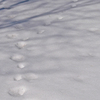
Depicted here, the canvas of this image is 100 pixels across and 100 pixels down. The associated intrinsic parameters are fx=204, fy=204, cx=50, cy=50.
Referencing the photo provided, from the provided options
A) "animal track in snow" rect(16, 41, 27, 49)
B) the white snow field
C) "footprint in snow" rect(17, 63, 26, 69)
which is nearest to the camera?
the white snow field

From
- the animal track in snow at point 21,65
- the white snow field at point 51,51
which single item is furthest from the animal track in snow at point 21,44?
the animal track in snow at point 21,65

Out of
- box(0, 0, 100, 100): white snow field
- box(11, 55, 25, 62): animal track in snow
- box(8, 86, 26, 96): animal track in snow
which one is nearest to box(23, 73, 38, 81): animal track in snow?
box(0, 0, 100, 100): white snow field

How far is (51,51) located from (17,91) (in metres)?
0.57

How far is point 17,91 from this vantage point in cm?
158

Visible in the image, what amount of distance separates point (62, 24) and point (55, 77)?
90 centimetres

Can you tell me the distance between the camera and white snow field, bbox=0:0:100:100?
1555 millimetres

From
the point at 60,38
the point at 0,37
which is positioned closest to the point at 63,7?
the point at 60,38

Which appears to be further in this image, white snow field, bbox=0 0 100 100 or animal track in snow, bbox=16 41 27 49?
animal track in snow, bbox=16 41 27 49

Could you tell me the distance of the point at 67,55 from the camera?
188 centimetres

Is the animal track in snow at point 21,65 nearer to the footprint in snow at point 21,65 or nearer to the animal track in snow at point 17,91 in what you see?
the footprint in snow at point 21,65

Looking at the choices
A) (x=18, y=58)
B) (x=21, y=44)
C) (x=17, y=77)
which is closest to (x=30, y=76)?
(x=17, y=77)

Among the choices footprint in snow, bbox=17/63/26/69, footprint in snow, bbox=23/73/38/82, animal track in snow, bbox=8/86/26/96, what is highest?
footprint in snow, bbox=17/63/26/69

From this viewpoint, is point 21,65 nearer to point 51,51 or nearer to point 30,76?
point 30,76

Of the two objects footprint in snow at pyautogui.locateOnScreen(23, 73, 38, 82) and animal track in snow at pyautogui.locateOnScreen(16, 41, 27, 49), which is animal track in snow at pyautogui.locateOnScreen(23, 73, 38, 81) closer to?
footprint in snow at pyautogui.locateOnScreen(23, 73, 38, 82)
